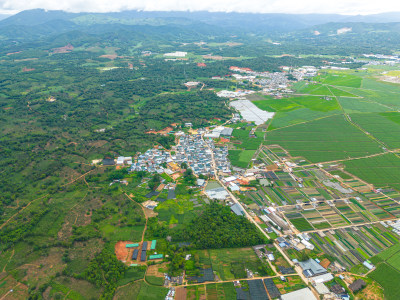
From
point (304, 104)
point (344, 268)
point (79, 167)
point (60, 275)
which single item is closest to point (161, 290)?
point (60, 275)

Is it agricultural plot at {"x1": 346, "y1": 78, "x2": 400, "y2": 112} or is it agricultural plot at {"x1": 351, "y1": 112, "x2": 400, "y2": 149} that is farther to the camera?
agricultural plot at {"x1": 346, "y1": 78, "x2": 400, "y2": 112}

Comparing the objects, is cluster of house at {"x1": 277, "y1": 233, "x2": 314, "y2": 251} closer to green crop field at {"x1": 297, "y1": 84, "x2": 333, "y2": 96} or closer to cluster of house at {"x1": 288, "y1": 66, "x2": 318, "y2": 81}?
green crop field at {"x1": 297, "y1": 84, "x2": 333, "y2": 96}

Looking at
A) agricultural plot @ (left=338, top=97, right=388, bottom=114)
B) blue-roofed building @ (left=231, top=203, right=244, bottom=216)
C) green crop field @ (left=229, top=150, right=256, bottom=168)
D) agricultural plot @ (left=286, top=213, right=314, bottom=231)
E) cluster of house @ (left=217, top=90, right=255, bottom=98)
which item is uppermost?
blue-roofed building @ (left=231, top=203, right=244, bottom=216)

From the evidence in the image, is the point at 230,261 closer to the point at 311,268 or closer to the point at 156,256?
the point at 156,256

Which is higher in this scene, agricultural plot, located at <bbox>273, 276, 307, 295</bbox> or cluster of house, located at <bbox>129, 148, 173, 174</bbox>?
agricultural plot, located at <bbox>273, 276, 307, 295</bbox>

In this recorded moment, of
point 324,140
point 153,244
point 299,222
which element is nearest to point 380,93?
point 324,140

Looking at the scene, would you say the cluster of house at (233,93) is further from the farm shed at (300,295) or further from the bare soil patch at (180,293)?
the bare soil patch at (180,293)

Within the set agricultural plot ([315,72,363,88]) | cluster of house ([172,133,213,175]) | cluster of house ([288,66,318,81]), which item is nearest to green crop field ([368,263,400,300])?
cluster of house ([172,133,213,175])
